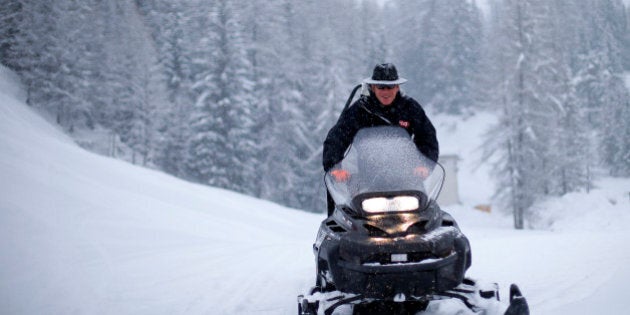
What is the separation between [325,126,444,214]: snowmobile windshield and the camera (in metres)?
3.22

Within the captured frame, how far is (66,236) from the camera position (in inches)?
288

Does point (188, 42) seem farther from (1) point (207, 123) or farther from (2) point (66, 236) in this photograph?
(2) point (66, 236)

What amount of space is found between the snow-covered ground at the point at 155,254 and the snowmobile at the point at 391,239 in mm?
1208

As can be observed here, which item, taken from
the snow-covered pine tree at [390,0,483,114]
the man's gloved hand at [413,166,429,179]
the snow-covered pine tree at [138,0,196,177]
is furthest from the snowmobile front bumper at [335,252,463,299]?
the snow-covered pine tree at [390,0,483,114]

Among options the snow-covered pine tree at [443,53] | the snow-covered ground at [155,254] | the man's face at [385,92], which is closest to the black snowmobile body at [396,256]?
the man's face at [385,92]

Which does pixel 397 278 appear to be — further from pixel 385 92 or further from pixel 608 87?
pixel 608 87

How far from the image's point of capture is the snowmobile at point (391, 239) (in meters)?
3.08

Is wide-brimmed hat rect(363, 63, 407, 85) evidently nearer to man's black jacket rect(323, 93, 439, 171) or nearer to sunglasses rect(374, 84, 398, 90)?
sunglasses rect(374, 84, 398, 90)

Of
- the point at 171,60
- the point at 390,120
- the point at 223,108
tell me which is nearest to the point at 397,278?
the point at 390,120

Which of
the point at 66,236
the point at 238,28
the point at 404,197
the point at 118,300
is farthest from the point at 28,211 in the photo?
the point at 238,28

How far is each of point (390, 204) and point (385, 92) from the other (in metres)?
1.26

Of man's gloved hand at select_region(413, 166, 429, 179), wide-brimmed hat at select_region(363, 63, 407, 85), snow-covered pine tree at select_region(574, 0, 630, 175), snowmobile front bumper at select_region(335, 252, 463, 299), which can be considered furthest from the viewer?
snow-covered pine tree at select_region(574, 0, 630, 175)

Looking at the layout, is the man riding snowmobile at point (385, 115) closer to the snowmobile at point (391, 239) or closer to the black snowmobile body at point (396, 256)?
the snowmobile at point (391, 239)

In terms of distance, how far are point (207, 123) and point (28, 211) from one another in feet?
66.7
